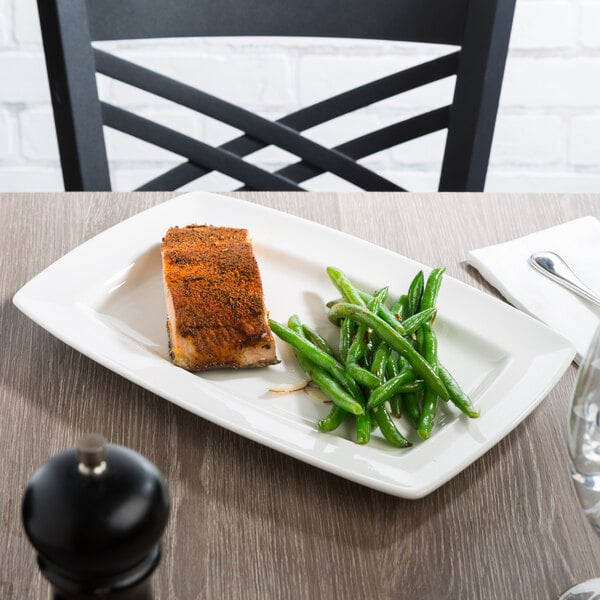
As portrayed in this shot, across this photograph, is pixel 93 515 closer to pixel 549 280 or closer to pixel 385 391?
pixel 385 391

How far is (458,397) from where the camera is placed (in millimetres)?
742

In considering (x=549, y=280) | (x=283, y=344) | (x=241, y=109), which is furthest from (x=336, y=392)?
(x=241, y=109)

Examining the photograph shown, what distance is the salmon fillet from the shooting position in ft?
2.58

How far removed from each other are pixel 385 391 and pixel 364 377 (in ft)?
0.09

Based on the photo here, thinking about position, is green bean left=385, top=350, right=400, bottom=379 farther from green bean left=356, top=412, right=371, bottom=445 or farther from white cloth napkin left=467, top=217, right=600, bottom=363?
white cloth napkin left=467, top=217, right=600, bottom=363

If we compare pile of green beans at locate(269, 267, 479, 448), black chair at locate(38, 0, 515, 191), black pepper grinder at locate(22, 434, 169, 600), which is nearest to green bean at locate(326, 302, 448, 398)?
pile of green beans at locate(269, 267, 479, 448)

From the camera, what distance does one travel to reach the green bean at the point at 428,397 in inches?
28.3

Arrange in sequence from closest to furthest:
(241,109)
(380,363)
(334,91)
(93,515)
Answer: (93,515)
(380,363)
(241,109)
(334,91)

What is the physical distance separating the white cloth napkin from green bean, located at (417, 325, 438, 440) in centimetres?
16

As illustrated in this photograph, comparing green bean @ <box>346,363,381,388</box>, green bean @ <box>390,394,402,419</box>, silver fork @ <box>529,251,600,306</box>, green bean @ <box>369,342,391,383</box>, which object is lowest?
silver fork @ <box>529,251,600,306</box>

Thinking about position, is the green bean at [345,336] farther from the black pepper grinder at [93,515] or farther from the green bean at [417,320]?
the black pepper grinder at [93,515]

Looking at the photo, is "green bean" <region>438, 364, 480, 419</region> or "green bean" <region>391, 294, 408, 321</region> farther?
"green bean" <region>391, 294, 408, 321</region>

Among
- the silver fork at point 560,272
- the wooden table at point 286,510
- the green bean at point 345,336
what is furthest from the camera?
the silver fork at point 560,272

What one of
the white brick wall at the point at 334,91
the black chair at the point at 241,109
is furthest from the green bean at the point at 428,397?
the white brick wall at the point at 334,91
